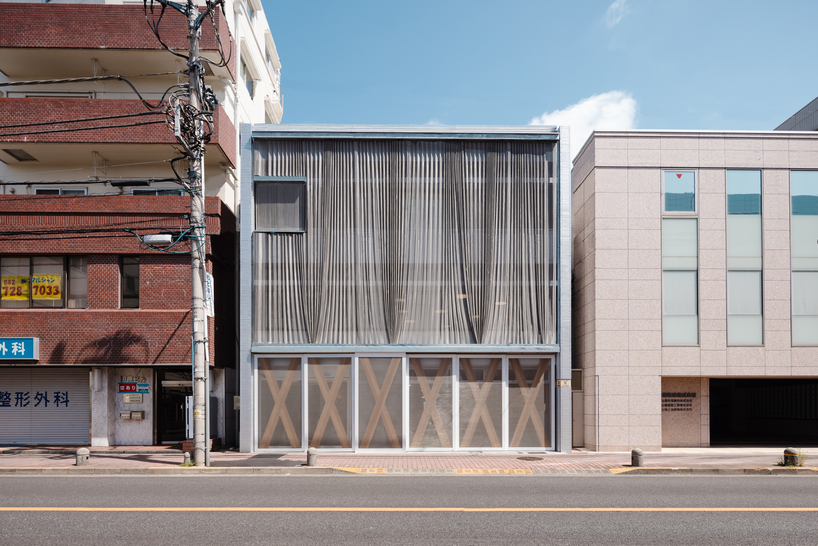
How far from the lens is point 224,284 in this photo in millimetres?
21500

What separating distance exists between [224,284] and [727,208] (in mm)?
16537

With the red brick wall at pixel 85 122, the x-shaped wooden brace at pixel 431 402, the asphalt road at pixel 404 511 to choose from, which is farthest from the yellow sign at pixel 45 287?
the x-shaped wooden brace at pixel 431 402

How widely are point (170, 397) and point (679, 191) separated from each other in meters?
17.6

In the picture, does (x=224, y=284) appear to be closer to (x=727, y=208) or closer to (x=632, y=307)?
(x=632, y=307)

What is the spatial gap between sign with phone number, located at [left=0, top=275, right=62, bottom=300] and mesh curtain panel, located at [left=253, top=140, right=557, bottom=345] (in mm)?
6277

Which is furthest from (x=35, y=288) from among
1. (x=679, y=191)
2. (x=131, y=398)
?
(x=679, y=191)

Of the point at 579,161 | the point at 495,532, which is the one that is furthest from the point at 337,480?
the point at 579,161

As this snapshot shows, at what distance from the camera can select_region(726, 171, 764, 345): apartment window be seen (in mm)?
19953

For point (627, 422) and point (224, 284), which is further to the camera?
point (224, 284)

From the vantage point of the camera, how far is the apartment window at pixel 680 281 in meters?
20.0

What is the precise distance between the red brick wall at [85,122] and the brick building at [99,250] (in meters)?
0.04

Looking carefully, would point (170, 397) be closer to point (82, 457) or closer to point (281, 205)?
point (82, 457)

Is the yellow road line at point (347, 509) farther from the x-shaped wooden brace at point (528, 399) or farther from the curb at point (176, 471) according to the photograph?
the x-shaped wooden brace at point (528, 399)

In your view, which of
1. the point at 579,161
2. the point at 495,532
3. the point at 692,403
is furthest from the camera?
the point at 579,161
